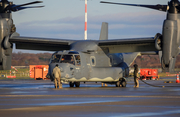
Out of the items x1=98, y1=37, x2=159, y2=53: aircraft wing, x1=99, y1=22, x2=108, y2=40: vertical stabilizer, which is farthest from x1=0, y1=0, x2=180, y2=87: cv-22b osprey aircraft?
x1=99, y1=22, x2=108, y2=40: vertical stabilizer

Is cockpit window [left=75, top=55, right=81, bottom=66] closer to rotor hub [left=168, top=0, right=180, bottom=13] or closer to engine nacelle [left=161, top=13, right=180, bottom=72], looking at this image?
engine nacelle [left=161, top=13, right=180, bottom=72]

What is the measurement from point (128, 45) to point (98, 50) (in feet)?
9.10

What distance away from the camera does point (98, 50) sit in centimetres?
2619

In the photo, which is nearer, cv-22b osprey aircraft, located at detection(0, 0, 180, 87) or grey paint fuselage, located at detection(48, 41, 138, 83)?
grey paint fuselage, located at detection(48, 41, 138, 83)

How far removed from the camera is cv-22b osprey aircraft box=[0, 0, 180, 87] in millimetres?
23297

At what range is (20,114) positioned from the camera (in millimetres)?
9219

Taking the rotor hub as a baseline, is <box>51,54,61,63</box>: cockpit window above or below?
below

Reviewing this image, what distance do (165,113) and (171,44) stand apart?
14.6 meters

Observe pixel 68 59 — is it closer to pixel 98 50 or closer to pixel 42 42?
pixel 98 50

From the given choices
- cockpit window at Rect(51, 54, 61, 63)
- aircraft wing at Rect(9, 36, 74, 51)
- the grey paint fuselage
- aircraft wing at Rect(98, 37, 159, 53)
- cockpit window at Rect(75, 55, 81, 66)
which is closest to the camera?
the grey paint fuselage

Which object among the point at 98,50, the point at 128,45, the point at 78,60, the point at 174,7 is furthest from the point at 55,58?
the point at 174,7

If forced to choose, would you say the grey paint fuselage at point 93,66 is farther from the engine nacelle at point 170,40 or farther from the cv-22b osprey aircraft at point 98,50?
the engine nacelle at point 170,40

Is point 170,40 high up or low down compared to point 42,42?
down

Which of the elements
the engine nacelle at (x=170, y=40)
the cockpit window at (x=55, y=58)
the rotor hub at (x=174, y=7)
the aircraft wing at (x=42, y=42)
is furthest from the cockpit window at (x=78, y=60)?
the rotor hub at (x=174, y=7)
